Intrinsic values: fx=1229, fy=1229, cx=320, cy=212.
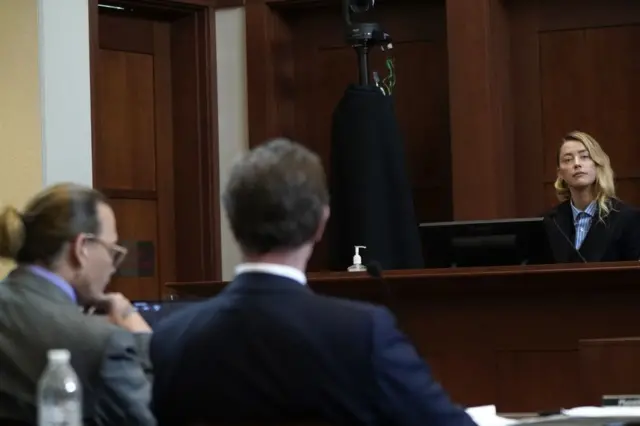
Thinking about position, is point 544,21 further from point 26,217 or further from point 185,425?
point 185,425

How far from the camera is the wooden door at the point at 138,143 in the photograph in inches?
246

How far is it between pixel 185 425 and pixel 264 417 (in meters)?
0.18

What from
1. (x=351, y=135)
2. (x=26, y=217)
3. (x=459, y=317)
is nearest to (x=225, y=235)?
(x=351, y=135)

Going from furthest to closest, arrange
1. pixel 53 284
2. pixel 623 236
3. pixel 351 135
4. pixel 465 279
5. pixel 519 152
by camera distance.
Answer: pixel 519 152, pixel 351 135, pixel 623 236, pixel 465 279, pixel 53 284

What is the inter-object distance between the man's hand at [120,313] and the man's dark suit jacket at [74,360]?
0.28m

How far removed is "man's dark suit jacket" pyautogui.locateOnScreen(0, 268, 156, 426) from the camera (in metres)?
2.41

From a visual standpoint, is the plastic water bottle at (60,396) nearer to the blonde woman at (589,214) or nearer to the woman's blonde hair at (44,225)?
the woman's blonde hair at (44,225)

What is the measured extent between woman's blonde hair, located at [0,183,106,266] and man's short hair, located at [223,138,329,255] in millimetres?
608

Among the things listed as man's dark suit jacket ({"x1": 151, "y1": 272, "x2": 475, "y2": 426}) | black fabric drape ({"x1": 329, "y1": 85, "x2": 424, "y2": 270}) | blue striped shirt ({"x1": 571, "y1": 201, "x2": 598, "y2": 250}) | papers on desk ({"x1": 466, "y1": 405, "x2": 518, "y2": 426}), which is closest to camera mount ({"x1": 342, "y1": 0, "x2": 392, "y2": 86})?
black fabric drape ({"x1": 329, "y1": 85, "x2": 424, "y2": 270})

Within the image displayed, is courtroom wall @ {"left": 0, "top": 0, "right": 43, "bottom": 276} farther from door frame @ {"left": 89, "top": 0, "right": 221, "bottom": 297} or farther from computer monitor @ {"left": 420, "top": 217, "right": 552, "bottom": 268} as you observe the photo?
computer monitor @ {"left": 420, "top": 217, "right": 552, "bottom": 268}

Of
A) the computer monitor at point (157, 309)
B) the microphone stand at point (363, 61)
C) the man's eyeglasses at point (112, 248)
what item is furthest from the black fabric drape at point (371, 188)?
the man's eyeglasses at point (112, 248)

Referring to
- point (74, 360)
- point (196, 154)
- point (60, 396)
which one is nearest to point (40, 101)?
point (196, 154)

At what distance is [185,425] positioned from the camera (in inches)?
80.9

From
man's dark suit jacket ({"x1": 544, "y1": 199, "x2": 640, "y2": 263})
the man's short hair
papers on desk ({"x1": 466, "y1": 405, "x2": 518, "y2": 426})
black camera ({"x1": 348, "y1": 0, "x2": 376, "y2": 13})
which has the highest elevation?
black camera ({"x1": 348, "y1": 0, "x2": 376, "y2": 13})
